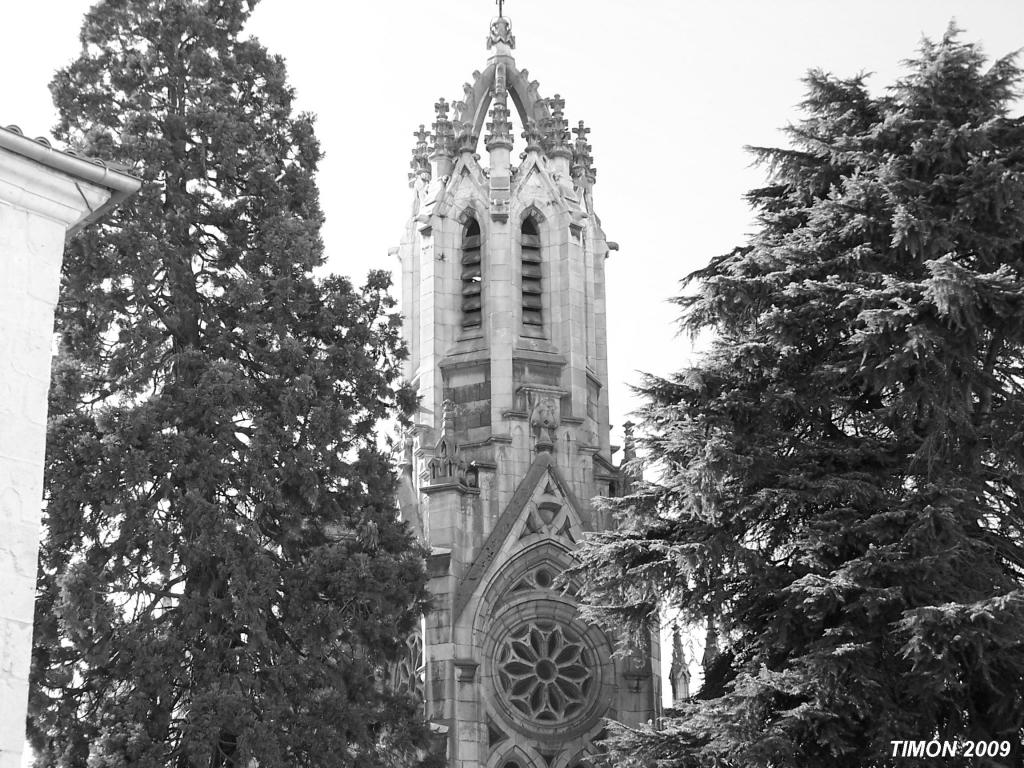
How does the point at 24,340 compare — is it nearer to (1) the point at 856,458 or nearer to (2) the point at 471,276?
(1) the point at 856,458

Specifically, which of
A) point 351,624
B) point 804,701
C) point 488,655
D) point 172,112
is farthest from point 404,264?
point 804,701

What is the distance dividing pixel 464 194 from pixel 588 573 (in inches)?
628

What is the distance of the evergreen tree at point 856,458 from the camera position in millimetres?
18281

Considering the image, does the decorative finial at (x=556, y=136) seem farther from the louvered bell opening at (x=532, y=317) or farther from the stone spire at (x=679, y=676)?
the stone spire at (x=679, y=676)

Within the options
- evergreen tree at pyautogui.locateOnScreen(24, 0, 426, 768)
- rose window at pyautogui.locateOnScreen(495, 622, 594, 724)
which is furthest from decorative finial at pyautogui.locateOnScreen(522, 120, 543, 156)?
evergreen tree at pyautogui.locateOnScreen(24, 0, 426, 768)

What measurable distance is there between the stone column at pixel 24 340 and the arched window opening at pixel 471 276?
66.7 feet

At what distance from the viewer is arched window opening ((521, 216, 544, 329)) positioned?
35062 millimetres

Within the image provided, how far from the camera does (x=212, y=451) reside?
811 inches

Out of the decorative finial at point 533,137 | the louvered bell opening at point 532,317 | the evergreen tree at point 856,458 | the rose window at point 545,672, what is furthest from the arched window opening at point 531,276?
the evergreen tree at point 856,458

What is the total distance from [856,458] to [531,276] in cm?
1625

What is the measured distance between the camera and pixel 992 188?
20.0 metres

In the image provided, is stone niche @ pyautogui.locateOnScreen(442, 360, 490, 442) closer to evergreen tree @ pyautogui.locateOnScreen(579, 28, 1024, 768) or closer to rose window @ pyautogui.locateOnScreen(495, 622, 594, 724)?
rose window @ pyautogui.locateOnScreen(495, 622, 594, 724)

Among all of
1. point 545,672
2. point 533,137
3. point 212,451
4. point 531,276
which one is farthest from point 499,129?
point 212,451

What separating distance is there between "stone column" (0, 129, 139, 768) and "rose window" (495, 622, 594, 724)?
701 inches
